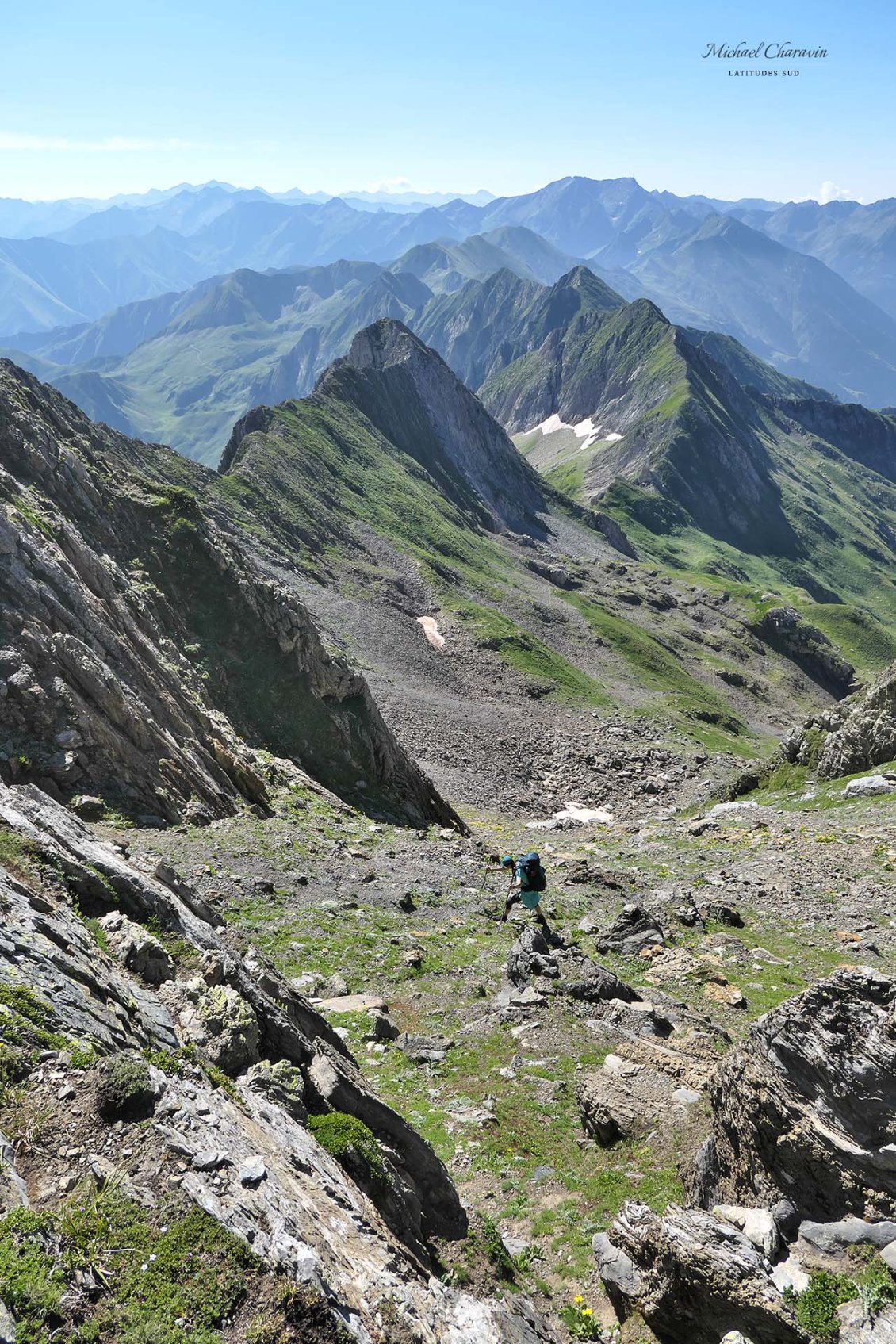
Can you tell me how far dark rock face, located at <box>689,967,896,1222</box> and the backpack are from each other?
12.5 meters

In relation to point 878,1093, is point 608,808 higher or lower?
lower

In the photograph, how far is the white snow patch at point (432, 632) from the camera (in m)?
103

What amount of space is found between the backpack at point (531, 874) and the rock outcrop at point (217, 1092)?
1132cm

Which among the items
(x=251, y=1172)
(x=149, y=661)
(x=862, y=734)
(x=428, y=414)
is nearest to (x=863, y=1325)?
(x=251, y=1172)

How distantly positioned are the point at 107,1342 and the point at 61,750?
898 inches

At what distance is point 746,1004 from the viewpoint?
73.8ft

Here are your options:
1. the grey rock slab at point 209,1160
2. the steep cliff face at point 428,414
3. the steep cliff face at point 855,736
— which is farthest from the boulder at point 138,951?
the steep cliff face at point 428,414

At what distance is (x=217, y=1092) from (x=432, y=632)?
3783 inches

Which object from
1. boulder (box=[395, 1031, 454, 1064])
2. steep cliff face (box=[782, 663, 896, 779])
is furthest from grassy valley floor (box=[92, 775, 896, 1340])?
steep cliff face (box=[782, 663, 896, 779])

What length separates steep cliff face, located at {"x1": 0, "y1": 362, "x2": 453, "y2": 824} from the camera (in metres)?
28.0

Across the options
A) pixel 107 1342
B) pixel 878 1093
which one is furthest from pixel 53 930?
pixel 878 1093

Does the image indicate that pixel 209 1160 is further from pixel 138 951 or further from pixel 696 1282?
pixel 696 1282

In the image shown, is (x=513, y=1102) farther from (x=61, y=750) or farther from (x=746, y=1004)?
(x=61, y=750)

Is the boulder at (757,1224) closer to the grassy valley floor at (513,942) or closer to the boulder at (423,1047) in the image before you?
the grassy valley floor at (513,942)
